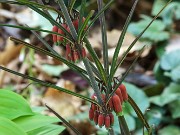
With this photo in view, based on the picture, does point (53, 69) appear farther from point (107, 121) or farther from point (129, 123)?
point (107, 121)

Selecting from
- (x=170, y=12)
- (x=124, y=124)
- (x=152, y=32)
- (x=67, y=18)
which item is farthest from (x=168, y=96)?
(x=67, y=18)

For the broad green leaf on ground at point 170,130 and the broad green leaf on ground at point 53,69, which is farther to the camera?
the broad green leaf on ground at point 53,69

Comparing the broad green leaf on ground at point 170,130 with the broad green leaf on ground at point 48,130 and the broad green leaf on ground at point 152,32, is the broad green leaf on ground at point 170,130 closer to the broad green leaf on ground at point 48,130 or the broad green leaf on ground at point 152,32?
the broad green leaf on ground at point 152,32

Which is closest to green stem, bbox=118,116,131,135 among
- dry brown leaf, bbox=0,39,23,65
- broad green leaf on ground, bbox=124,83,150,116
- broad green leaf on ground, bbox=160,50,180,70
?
broad green leaf on ground, bbox=124,83,150,116

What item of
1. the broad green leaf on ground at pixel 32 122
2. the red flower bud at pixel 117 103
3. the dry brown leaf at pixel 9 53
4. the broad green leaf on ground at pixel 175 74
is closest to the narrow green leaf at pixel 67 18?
the red flower bud at pixel 117 103

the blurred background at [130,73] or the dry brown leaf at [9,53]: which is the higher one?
the dry brown leaf at [9,53]

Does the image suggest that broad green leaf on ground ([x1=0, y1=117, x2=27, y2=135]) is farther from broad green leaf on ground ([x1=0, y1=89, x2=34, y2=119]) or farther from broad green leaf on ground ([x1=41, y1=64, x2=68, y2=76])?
broad green leaf on ground ([x1=41, y1=64, x2=68, y2=76])

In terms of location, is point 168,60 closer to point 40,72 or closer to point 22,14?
point 40,72
